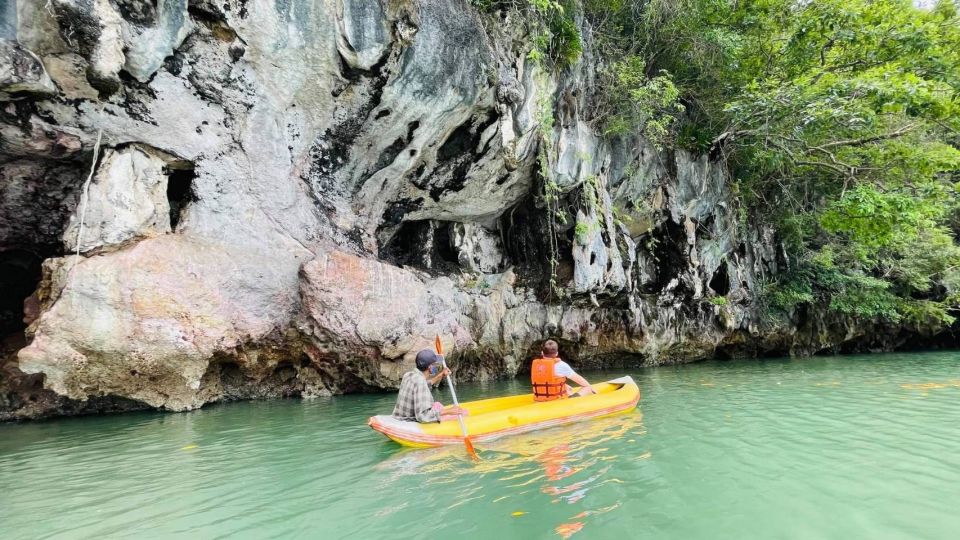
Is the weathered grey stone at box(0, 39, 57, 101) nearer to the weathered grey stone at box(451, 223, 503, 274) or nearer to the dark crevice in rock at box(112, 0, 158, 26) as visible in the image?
the dark crevice in rock at box(112, 0, 158, 26)

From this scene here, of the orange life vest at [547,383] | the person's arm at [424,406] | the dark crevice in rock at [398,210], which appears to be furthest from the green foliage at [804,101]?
the person's arm at [424,406]

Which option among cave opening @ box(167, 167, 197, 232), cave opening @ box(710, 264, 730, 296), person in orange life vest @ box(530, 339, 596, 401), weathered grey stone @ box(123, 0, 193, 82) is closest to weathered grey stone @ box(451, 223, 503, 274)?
person in orange life vest @ box(530, 339, 596, 401)

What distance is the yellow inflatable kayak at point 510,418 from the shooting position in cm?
509

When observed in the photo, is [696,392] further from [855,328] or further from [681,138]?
[855,328]

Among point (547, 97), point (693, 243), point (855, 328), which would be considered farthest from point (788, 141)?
point (855, 328)

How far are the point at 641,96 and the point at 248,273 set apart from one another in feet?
29.1

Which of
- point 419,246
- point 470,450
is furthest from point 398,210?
point 470,450

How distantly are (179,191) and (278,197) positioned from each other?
1.45 meters

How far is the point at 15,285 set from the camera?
785cm

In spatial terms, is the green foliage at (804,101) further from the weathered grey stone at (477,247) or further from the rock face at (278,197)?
the weathered grey stone at (477,247)

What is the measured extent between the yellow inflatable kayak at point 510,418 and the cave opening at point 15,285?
21.5ft

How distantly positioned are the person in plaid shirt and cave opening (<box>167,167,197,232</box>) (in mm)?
4435

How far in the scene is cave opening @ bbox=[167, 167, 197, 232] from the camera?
23.6 ft

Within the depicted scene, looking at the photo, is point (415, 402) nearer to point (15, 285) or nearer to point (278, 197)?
point (278, 197)
